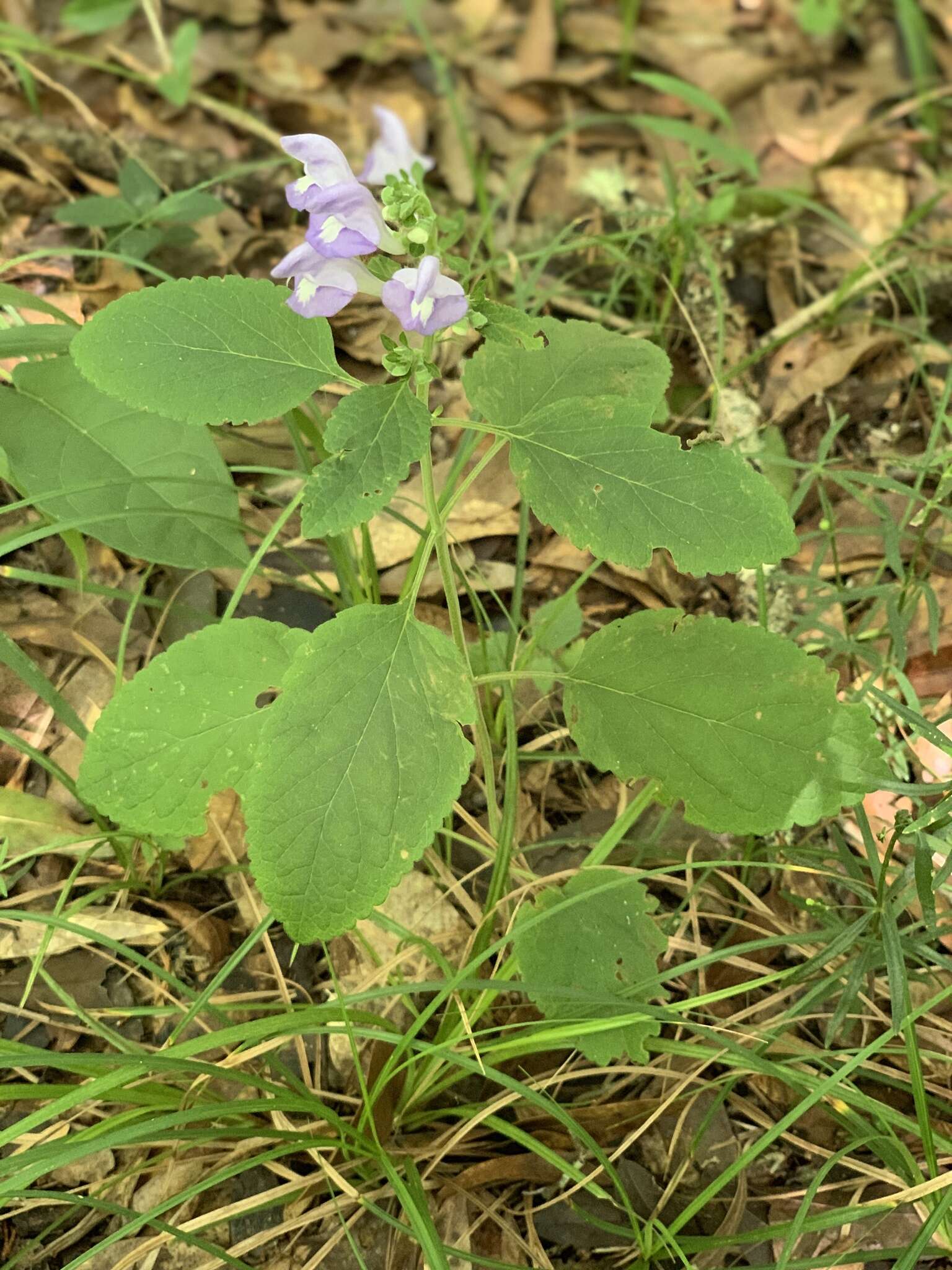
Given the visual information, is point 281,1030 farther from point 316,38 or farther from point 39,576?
point 316,38

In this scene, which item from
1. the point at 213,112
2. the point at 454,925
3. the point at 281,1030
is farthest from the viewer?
the point at 213,112

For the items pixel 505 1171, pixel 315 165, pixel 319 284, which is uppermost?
pixel 315 165

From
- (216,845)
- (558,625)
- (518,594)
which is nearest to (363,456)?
(518,594)

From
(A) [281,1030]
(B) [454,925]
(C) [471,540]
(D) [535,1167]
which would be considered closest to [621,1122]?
(D) [535,1167]

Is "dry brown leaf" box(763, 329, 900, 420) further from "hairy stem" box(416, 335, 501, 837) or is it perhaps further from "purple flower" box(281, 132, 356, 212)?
"purple flower" box(281, 132, 356, 212)

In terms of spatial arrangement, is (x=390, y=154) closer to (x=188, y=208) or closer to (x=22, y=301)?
(x=22, y=301)

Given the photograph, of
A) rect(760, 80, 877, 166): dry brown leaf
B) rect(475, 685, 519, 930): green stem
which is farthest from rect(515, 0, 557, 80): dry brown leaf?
rect(475, 685, 519, 930): green stem
